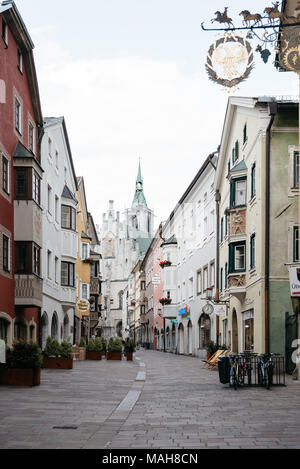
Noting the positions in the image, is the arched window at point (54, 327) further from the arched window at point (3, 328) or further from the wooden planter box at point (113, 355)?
the arched window at point (3, 328)

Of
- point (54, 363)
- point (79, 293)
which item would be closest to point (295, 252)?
point (54, 363)

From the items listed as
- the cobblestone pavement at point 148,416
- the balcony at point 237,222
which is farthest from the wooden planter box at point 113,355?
the cobblestone pavement at point 148,416

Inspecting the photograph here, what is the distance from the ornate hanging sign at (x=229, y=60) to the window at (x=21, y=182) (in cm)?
1930

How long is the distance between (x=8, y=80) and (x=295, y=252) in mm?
13465

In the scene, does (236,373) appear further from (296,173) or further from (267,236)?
(296,173)

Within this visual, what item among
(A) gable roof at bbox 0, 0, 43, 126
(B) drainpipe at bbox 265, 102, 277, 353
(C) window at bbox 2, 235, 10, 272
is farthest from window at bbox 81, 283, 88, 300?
(B) drainpipe at bbox 265, 102, 277, 353

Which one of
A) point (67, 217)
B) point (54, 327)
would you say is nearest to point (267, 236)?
point (54, 327)

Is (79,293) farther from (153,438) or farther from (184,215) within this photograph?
(153,438)

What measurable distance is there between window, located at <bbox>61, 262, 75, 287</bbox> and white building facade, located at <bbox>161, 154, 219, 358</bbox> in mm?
8044

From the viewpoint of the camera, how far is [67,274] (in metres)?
41.2

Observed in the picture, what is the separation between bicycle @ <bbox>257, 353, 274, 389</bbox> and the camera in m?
19.4

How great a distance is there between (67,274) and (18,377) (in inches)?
871

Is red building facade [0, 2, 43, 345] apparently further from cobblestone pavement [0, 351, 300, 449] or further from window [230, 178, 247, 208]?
window [230, 178, 247, 208]
